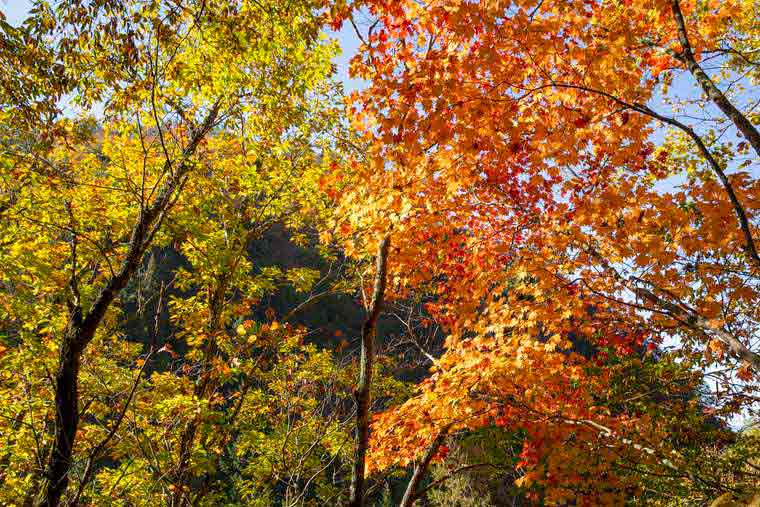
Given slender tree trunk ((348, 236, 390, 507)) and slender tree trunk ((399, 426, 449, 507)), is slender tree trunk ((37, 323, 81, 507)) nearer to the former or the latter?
slender tree trunk ((348, 236, 390, 507))

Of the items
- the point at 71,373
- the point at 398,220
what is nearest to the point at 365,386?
the point at 398,220

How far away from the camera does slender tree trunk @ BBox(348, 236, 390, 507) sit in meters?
4.44

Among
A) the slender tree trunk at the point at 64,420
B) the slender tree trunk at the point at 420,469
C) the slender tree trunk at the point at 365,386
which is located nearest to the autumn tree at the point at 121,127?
the slender tree trunk at the point at 64,420

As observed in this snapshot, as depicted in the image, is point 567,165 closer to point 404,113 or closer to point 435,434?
point 404,113

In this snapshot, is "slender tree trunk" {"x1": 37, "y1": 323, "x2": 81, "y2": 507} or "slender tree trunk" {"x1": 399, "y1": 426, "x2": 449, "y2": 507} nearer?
"slender tree trunk" {"x1": 37, "y1": 323, "x2": 81, "y2": 507}

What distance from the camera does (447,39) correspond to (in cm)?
493

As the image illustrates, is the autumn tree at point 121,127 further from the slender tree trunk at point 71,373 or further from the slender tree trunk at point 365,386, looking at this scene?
the slender tree trunk at point 365,386

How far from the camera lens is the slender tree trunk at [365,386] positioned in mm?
4441

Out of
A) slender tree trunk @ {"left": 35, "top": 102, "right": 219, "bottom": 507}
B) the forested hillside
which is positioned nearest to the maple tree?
the forested hillside

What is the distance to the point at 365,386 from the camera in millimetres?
4582

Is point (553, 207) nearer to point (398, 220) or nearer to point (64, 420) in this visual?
point (398, 220)

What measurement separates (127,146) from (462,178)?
6.81 metres

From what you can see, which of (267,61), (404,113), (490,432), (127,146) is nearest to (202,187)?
(127,146)

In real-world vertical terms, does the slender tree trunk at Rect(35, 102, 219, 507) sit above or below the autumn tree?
below
